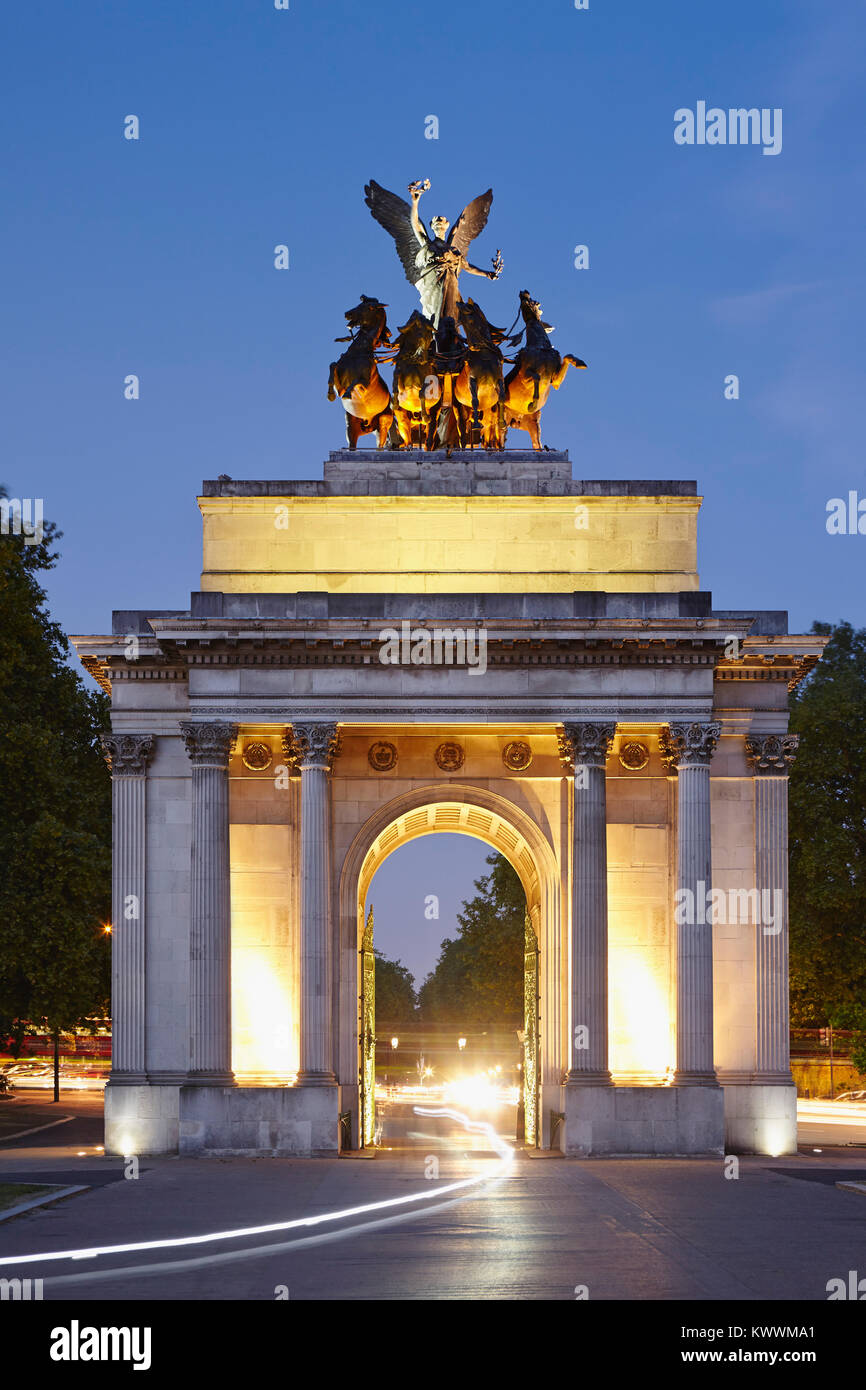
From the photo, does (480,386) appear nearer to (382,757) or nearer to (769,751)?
(382,757)

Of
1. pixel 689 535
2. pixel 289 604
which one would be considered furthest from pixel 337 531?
pixel 689 535

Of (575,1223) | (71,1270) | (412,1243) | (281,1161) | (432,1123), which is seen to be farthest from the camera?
(432,1123)

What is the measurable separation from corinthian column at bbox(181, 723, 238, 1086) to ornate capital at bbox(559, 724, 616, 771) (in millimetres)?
7705

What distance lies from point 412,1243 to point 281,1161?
16403mm

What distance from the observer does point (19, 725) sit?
5806cm

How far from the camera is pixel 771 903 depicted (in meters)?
42.6

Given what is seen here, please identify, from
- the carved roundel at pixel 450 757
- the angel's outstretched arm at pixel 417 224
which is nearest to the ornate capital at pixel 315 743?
the carved roundel at pixel 450 757

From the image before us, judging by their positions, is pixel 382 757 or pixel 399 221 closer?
pixel 382 757

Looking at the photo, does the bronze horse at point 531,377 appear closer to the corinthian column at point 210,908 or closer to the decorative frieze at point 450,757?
the decorative frieze at point 450,757

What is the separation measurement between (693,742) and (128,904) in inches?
537

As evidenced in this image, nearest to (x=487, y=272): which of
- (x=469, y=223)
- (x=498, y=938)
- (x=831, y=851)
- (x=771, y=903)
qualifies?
(x=469, y=223)

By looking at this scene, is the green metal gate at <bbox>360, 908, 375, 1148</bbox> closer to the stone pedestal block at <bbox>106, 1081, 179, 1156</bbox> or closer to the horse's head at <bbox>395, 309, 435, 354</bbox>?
the stone pedestal block at <bbox>106, 1081, 179, 1156</bbox>

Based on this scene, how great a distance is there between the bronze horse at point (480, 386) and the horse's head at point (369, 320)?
79.8 inches
